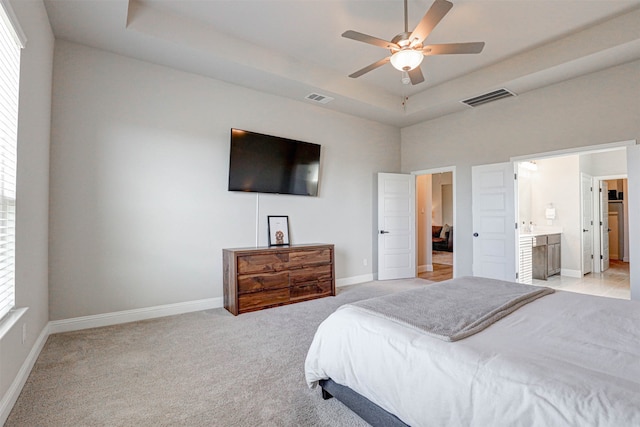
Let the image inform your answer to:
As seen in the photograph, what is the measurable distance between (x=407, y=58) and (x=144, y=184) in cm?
309

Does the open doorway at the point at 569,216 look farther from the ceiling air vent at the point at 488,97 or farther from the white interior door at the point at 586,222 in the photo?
the ceiling air vent at the point at 488,97

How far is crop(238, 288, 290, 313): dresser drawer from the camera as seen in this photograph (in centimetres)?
376

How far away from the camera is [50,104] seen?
10.0 ft

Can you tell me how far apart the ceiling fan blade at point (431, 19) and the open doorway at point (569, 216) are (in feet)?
14.6

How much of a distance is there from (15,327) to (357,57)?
425 centimetres

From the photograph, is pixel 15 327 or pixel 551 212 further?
pixel 551 212

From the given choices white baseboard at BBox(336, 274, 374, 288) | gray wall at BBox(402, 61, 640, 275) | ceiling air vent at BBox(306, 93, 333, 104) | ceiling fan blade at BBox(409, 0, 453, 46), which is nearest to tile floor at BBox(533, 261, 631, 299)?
gray wall at BBox(402, 61, 640, 275)

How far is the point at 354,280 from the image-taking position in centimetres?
548

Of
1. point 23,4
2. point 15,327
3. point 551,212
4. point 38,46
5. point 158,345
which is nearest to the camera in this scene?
point 15,327

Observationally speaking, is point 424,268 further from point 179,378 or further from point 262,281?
point 179,378

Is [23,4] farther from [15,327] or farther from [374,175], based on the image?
[374,175]

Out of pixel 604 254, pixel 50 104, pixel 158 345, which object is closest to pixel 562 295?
pixel 158 345

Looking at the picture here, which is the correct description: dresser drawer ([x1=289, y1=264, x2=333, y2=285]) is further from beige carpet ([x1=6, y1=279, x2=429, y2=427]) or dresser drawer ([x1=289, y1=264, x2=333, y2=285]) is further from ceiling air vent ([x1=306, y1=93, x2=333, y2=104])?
ceiling air vent ([x1=306, y1=93, x2=333, y2=104])

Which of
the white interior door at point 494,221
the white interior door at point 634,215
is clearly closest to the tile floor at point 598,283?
the white interior door at point 634,215
